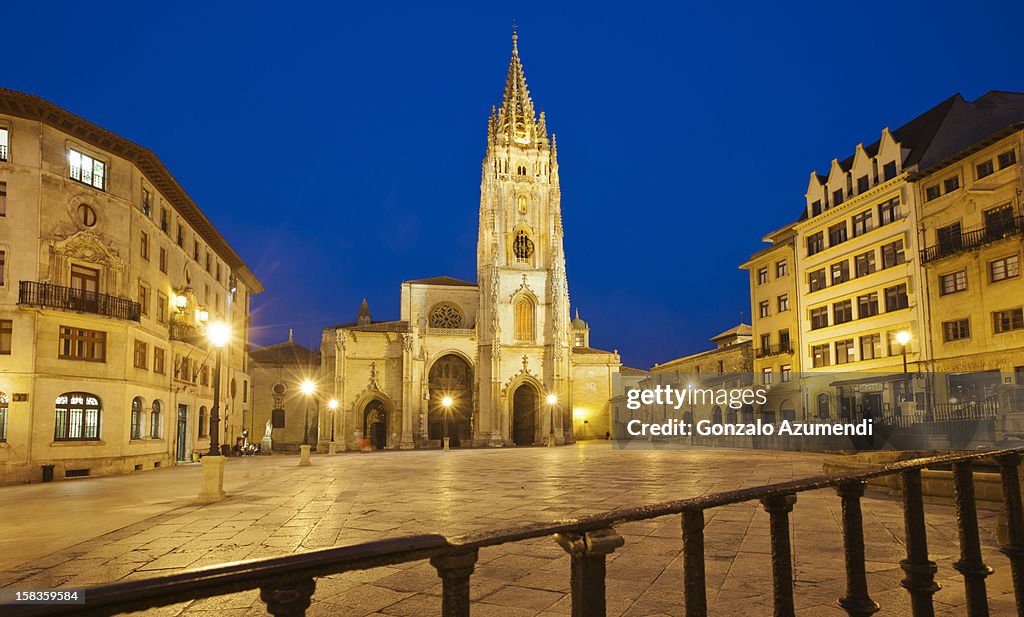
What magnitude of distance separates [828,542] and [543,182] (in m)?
54.8

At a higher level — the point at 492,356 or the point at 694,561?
the point at 492,356

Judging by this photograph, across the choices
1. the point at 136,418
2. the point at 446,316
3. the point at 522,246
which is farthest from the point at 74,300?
the point at 522,246

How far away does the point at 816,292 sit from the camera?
42594mm

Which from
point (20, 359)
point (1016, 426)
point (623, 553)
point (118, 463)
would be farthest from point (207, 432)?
point (1016, 426)

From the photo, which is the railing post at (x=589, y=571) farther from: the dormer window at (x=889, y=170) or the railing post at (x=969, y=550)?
the dormer window at (x=889, y=170)

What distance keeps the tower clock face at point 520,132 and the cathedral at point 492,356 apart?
1.13m

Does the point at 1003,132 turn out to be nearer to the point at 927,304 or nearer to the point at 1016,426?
the point at 927,304

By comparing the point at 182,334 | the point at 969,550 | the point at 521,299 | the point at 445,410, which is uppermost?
the point at 521,299

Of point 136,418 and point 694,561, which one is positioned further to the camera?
point 136,418

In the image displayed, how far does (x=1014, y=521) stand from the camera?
4.16 meters

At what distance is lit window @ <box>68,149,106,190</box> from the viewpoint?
84.6ft

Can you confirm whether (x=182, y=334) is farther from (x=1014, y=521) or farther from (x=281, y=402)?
(x=1014, y=521)

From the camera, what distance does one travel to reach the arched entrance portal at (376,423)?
5678 cm

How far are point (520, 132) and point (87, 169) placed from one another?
42.6 m
